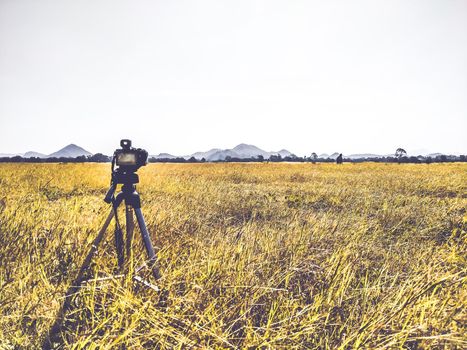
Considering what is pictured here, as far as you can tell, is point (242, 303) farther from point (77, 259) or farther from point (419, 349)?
point (77, 259)

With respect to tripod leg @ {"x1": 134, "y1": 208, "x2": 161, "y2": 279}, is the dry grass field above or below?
below

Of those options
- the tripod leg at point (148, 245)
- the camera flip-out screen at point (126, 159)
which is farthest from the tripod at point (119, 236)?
the camera flip-out screen at point (126, 159)

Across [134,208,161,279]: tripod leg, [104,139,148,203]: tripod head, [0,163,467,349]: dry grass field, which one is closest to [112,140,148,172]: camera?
[104,139,148,203]: tripod head

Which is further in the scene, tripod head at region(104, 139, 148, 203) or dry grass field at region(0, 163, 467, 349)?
tripod head at region(104, 139, 148, 203)

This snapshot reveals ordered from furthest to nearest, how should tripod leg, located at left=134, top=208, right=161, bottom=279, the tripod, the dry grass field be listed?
tripod leg, located at left=134, top=208, right=161, bottom=279, the tripod, the dry grass field

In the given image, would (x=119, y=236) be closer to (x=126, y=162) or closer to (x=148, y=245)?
(x=148, y=245)

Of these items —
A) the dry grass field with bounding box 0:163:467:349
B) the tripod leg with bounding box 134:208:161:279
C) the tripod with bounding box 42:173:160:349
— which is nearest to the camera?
the dry grass field with bounding box 0:163:467:349

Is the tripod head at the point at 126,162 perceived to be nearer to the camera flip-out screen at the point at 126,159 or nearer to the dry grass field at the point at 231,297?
the camera flip-out screen at the point at 126,159

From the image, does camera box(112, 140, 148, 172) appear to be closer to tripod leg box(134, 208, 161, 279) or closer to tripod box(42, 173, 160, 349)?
tripod box(42, 173, 160, 349)

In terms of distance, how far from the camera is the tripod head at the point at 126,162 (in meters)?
2.17

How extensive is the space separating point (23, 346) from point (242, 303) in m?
1.43

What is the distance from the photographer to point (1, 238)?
293 cm

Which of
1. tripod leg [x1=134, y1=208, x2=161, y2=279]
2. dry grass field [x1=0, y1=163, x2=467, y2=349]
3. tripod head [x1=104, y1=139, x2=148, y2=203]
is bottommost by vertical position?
dry grass field [x1=0, y1=163, x2=467, y2=349]

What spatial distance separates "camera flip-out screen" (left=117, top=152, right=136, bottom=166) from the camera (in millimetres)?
2166
